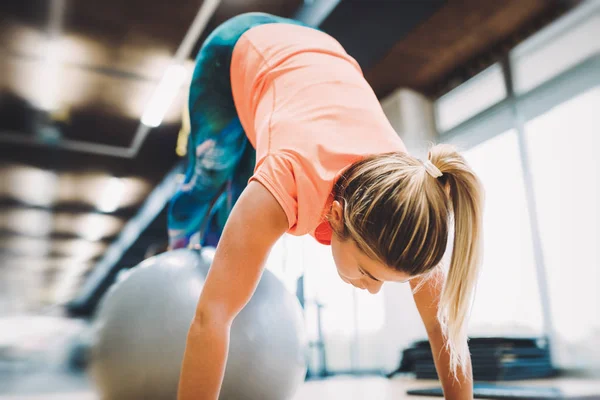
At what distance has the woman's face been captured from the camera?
886 mm

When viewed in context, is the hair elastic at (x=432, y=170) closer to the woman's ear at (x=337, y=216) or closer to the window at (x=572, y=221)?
the woman's ear at (x=337, y=216)

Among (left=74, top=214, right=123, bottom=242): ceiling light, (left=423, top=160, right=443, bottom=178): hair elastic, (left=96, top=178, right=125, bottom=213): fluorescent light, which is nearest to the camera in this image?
(left=423, top=160, right=443, bottom=178): hair elastic

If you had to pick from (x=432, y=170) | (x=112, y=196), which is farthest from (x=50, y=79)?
(x=432, y=170)

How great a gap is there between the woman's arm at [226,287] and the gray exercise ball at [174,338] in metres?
0.32

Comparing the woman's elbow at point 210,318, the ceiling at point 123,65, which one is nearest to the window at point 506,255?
the ceiling at point 123,65

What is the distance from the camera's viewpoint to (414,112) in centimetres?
390

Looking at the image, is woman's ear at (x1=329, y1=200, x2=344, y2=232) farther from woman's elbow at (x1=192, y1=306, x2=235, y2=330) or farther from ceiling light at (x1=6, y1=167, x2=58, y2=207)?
ceiling light at (x1=6, y1=167, x2=58, y2=207)

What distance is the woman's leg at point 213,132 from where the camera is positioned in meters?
1.39

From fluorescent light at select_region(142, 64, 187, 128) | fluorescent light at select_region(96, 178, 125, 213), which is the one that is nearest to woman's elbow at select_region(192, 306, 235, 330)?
fluorescent light at select_region(142, 64, 187, 128)

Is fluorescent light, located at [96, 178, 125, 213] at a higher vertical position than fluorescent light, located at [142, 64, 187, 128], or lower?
lower

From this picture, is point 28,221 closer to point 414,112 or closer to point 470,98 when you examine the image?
point 414,112

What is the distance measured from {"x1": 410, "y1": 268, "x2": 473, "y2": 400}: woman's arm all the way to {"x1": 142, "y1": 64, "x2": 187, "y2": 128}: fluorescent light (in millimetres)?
3672

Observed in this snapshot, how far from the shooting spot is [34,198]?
7.59 m

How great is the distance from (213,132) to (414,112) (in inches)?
110
